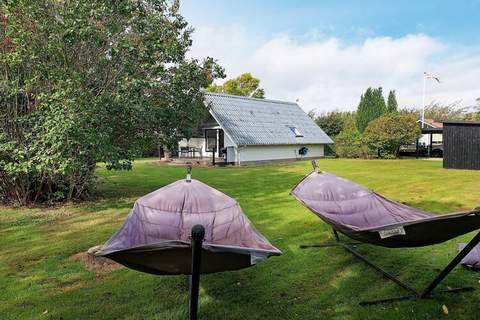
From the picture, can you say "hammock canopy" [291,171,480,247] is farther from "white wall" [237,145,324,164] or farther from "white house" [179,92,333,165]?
"white wall" [237,145,324,164]

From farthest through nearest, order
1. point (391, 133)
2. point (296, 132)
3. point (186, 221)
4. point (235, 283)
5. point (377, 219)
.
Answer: point (296, 132)
point (391, 133)
point (377, 219)
point (235, 283)
point (186, 221)

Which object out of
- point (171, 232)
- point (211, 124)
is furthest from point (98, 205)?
point (211, 124)

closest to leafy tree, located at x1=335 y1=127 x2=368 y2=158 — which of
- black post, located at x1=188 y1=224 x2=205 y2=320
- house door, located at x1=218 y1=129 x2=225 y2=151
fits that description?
house door, located at x1=218 y1=129 x2=225 y2=151

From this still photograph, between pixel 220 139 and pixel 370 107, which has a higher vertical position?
pixel 370 107

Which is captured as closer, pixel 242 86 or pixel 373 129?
pixel 373 129

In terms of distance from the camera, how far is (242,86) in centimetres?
3806

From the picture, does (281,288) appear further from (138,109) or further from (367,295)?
(138,109)

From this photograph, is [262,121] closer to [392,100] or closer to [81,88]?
[392,100]

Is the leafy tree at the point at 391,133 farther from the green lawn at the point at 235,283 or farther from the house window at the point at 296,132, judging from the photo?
the green lawn at the point at 235,283

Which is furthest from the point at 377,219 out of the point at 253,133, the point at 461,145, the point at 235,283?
the point at 253,133

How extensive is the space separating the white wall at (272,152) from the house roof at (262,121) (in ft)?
1.40

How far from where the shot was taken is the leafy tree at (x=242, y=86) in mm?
37281

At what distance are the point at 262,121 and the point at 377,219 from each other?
63.4 feet

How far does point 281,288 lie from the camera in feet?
12.9
